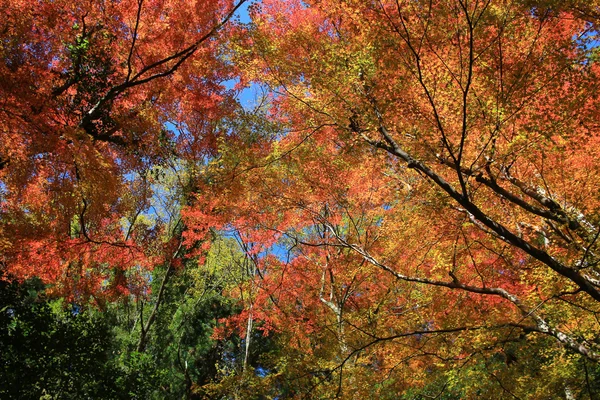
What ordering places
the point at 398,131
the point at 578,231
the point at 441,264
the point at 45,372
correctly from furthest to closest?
the point at 441,264 < the point at 45,372 < the point at 398,131 < the point at 578,231

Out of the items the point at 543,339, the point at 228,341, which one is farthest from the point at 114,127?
the point at 228,341

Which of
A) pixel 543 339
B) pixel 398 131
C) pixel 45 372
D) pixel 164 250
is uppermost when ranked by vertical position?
pixel 164 250

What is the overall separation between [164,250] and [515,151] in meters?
8.19

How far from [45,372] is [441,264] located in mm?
5971

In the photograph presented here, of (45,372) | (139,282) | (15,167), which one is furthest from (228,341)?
(15,167)

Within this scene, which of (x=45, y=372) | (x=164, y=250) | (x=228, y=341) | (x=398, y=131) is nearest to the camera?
(x=398, y=131)

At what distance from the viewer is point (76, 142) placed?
5113 mm

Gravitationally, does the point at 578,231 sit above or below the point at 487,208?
below

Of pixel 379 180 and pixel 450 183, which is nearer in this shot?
pixel 450 183

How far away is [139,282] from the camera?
1162cm

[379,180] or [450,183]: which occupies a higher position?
[379,180]

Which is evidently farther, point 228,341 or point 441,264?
point 228,341

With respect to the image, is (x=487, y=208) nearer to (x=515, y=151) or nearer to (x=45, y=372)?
(x=515, y=151)

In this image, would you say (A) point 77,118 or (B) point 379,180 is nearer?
(A) point 77,118
